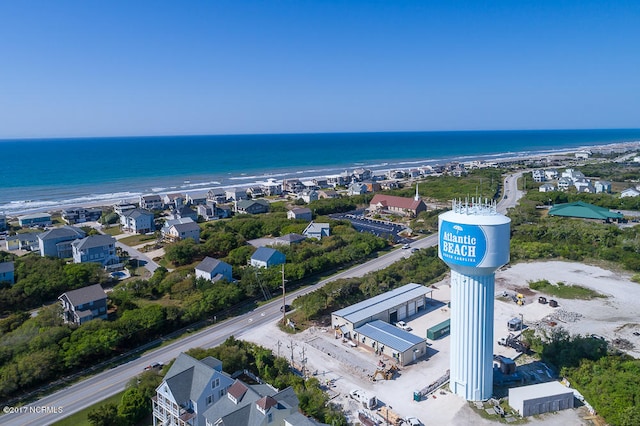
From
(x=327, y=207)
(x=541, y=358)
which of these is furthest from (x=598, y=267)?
(x=327, y=207)

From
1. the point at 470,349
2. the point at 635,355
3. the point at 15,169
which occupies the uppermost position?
the point at 15,169

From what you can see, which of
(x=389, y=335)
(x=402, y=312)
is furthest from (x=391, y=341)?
(x=402, y=312)

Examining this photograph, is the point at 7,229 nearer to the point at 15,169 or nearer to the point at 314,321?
the point at 314,321

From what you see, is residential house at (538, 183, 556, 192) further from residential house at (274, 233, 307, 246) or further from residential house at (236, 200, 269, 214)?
residential house at (274, 233, 307, 246)

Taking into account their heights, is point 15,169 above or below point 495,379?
above

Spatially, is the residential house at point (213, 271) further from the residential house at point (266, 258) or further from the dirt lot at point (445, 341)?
the dirt lot at point (445, 341)

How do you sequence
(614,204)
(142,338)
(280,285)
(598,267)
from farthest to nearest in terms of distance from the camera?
(614,204)
(598,267)
(280,285)
(142,338)

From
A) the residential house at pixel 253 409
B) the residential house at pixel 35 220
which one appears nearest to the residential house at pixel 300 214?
the residential house at pixel 35 220

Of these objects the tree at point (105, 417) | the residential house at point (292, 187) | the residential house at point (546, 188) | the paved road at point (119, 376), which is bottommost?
the paved road at point (119, 376)
